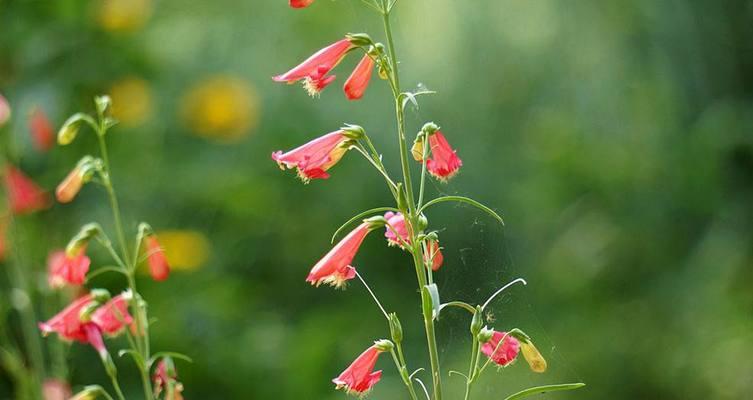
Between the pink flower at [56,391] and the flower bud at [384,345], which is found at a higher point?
the flower bud at [384,345]

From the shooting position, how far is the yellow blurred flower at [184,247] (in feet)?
12.8

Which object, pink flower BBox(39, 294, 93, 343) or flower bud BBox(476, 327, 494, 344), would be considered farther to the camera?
pink flower BBox(39, 294, 93, 343)

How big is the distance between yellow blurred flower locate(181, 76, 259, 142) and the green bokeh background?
5 centimetres

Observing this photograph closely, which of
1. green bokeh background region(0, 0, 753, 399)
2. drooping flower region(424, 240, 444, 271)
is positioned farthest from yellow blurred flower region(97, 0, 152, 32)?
drooping flower region(424, 240, 444, 271)

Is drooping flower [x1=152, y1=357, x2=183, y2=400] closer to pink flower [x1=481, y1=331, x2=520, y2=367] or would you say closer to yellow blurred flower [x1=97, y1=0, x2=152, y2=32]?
pink flower [x1=481, y1=331, x2=520, y2=367]

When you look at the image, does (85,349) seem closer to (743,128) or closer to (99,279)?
(99,279)

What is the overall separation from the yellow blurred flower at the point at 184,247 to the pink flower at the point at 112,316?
2.18 metres

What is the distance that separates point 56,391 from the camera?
2.51 m

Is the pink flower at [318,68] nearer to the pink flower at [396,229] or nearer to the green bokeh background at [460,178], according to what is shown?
the pink flower at [396,229]

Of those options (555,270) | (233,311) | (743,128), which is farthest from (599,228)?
(233,311)

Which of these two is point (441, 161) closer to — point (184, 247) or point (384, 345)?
point (384, 345)

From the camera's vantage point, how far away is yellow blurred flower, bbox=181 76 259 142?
4.34m

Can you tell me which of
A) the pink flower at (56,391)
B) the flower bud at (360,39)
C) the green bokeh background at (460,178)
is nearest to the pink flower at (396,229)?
the flower bud at (360,39)

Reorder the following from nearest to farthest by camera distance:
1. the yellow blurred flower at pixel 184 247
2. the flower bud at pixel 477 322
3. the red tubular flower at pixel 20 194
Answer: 1. the flower bud at pixel 477 322
2. the red tubular flower at pixel 20 194
3. the yellow blurred flower at pixel 184 247
